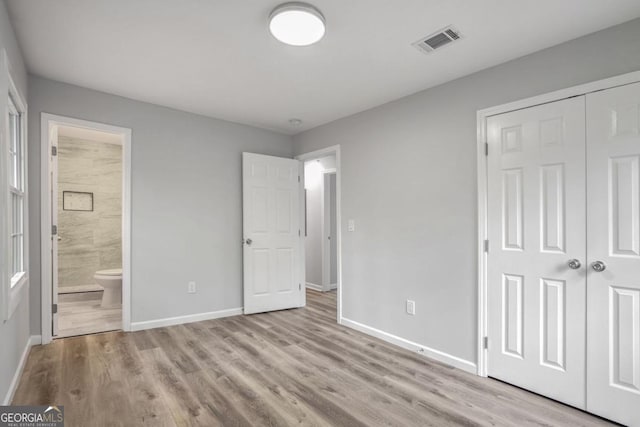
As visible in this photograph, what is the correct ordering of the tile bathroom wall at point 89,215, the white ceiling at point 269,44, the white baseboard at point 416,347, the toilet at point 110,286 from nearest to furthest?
the white ceiling at point 269,44, the white baseboard at point 416,347, the toilet at point 110,286, the tile bathroom wall at point 89,215

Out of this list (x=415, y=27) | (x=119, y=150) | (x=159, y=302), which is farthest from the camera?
(x=119, y=150)

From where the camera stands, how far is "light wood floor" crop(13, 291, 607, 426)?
6.69ft

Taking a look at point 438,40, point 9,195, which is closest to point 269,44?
point 438,40

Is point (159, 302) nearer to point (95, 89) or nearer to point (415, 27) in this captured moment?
point (95, 89)

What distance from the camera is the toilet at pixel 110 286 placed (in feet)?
14.7

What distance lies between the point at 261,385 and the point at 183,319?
183 cm

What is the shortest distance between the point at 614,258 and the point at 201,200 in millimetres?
3811

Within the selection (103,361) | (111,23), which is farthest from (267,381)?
(111,23)

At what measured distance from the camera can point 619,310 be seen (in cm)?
203

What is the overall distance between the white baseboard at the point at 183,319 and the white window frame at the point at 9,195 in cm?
111

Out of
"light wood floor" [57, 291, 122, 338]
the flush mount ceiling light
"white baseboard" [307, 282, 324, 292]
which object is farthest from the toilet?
the flush mount ceiling light

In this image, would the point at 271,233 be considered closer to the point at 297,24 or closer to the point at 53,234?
the point at 53,234

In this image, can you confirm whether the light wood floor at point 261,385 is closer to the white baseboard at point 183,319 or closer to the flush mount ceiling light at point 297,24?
the white baseboard at point 183,319

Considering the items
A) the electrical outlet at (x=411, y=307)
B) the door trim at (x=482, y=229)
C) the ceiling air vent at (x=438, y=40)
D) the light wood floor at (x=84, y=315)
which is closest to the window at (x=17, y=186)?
the light wood floor at (x=84, y=315)
